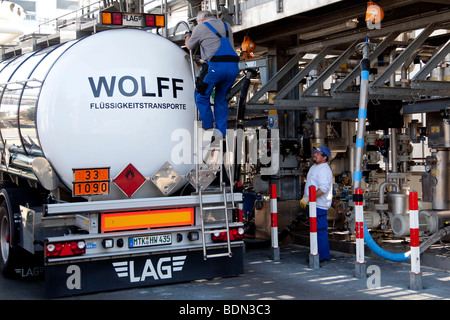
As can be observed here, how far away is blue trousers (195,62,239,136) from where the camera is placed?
23.4ft

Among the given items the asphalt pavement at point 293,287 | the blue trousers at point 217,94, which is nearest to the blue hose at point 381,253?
the asphalt pavement at point 293,287

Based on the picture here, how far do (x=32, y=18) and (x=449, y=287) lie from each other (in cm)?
5386

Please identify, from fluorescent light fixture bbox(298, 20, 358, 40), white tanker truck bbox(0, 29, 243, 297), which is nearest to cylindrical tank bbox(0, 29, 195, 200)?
white tanker truck bbox(0, 29, 243, 297)

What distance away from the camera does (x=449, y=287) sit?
6988mm

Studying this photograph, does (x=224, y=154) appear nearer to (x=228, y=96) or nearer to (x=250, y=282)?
(x=228, y=96)

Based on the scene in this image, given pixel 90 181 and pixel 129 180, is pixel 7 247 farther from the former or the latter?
pixel 129 180

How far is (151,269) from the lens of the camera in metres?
6.96

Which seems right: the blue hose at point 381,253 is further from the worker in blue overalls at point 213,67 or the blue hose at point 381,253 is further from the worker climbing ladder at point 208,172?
the worker in blue overalls at point 213,67

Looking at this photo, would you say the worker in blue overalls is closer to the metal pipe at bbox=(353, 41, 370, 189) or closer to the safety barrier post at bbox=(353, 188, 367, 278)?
the metal pipe at bbox=(353, 41, 370, 189)

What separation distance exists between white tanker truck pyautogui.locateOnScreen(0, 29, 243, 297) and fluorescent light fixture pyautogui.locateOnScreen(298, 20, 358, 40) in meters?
2.69

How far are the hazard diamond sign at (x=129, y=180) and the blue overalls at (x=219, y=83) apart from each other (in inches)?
37.2

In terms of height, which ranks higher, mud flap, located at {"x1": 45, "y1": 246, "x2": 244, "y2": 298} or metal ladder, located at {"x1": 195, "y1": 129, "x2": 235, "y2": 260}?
metal ladder, located at {"x1": 195, "y1": 129, "x2": 235, "y2": 260}

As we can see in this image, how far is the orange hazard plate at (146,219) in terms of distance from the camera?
263 inches

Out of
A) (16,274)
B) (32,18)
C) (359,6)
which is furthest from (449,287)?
(32,18)
